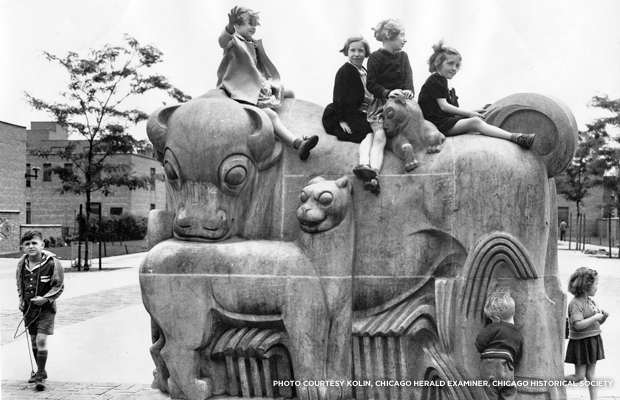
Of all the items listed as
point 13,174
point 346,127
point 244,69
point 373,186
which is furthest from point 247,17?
point 13,174

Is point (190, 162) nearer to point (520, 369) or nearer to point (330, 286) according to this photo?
point (330, 286)

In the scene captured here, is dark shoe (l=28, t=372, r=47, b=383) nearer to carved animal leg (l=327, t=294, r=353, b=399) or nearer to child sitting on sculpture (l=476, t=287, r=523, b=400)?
carved animal leg (l=327, t=294, r=353, b=399)

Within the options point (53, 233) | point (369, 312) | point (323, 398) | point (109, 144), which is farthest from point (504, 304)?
point (53, 233)

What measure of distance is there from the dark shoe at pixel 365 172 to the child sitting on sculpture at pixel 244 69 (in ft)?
2.50

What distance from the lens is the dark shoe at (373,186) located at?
5.00 m

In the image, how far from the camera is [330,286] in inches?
197

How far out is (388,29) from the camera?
5.38 metres

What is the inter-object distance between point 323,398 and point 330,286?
0.90 m

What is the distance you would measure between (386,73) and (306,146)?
99 centimetres

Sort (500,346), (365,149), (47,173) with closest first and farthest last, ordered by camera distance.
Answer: (500,346)
(365,149)
(47,173)

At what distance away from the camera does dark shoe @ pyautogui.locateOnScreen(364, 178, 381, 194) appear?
5004mm

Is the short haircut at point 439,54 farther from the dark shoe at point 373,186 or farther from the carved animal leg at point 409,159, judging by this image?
the dark shoe at point 373,186

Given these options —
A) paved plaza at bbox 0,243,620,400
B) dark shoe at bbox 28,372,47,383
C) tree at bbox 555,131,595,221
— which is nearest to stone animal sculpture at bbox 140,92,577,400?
paved plaza at bbox 0,243,620,400

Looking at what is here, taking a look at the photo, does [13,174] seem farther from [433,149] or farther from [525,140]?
[525,140]
